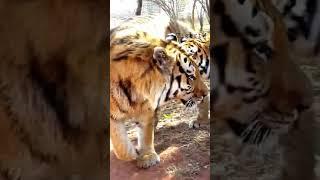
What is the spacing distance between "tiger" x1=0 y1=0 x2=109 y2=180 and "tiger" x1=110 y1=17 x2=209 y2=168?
200 centimetres

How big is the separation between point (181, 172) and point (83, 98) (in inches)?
94.0

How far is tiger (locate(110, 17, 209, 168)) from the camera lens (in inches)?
109

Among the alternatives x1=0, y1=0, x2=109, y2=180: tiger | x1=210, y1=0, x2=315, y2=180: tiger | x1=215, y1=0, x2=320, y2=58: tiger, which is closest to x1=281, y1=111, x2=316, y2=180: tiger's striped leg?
x1=210, y1=0, x2=315, y2=180: tiger

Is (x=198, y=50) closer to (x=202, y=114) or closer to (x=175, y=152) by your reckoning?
(x=202, y=114)

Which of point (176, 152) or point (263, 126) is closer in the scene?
point (263, 126)

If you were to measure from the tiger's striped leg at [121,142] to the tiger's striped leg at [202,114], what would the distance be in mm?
641

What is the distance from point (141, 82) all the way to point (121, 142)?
0.34 metres

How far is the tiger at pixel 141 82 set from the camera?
2.77 meters

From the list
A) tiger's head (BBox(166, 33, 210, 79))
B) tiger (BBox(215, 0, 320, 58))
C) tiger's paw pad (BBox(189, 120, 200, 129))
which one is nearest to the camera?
tiger (BBox(215, 0, 320, 58))

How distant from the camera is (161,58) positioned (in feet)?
9.52

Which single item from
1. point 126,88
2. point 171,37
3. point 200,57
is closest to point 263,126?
point 126,88

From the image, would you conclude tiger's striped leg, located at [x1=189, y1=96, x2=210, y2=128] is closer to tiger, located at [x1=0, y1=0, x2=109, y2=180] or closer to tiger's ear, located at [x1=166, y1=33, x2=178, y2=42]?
tiger's ear, located at [x1=166, y1=33, x2=178, y2=42]

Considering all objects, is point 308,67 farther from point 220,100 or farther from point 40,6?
point 40,6

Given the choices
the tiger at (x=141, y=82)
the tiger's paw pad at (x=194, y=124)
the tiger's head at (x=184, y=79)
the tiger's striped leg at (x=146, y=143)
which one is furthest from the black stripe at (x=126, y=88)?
the tiger's paw pad at (x=194, y=124)
